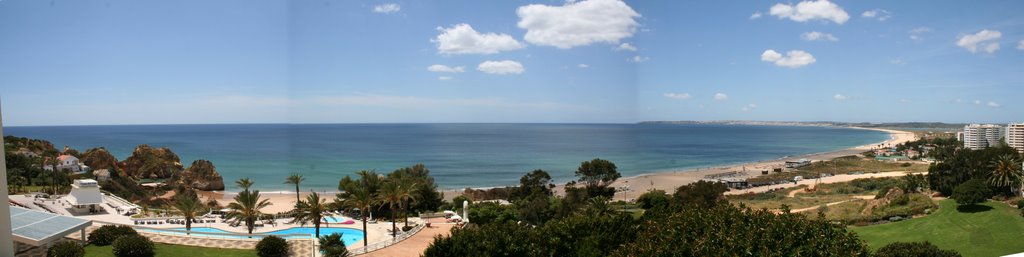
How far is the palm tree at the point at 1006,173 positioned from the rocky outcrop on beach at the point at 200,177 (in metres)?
33.9

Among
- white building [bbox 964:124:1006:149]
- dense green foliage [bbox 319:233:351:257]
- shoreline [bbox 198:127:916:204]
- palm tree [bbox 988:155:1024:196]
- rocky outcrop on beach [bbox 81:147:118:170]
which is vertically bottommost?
shoreline [bbox 198:127:916:204]

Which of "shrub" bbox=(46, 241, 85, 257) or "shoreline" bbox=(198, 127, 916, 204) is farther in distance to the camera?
"shoreline" bbox=(198, 127, 916, 204)

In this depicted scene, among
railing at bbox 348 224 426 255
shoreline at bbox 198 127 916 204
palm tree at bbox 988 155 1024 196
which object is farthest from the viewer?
shoreline at bbox 198 127 916 204

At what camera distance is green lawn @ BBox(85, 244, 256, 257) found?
461 inches

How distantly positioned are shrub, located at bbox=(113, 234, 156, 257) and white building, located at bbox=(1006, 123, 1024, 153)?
2948cm

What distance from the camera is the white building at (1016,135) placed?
74.2 feet

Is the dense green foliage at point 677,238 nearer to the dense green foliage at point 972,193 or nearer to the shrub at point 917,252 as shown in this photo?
the shrub at point 917,252

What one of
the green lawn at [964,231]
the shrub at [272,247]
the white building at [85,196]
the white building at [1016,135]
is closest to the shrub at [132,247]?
the shrub at [272,247]

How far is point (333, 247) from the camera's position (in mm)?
11820

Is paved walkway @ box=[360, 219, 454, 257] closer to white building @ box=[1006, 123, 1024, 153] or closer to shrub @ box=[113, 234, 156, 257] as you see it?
shrub @ box=[113, 234, 156, 257]

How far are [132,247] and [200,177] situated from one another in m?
21.2

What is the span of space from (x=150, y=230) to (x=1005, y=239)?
20004 mm

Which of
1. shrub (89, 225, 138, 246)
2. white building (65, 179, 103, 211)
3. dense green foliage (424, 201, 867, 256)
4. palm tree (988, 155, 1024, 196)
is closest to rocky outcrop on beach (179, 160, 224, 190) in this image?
white building (65, 179, 103, 211)

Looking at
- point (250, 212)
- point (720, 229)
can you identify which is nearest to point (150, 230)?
point (250, 212)
